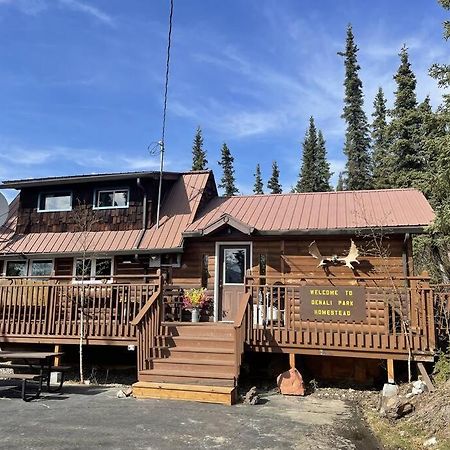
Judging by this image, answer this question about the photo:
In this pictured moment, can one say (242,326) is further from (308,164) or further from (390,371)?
(308,164)

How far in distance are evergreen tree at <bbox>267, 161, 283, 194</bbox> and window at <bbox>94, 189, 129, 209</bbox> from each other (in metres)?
39.8

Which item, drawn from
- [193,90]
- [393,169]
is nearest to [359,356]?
[193,90]

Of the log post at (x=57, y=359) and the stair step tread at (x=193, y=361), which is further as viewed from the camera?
the log post at (x=57, y=359)

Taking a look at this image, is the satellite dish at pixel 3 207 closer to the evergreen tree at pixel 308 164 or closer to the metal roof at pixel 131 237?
the metal roof at pixel 131 237

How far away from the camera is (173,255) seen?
1267 cm

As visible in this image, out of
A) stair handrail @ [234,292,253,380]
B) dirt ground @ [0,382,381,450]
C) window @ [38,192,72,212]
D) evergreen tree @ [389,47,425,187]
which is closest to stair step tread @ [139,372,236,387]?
stair handrail @ [234,292,253,380]

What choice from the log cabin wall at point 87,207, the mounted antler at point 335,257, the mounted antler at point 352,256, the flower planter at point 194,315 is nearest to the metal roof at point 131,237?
the log cabin wall at point 87,207

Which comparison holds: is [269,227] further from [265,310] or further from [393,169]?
[393,169]

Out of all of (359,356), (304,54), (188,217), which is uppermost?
(304,54)

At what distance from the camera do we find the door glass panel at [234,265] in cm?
1220

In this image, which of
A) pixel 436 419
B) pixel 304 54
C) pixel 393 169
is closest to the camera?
pixel 436 419

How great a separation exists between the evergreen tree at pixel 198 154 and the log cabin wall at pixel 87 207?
33027 mm

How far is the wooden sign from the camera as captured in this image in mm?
8742

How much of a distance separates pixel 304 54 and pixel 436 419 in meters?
8.68
